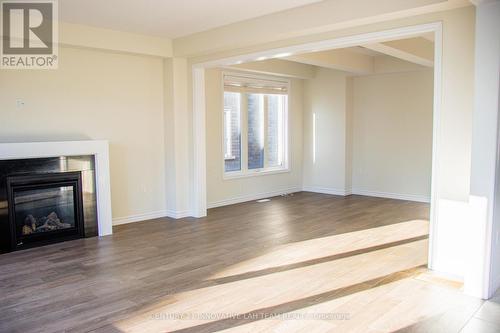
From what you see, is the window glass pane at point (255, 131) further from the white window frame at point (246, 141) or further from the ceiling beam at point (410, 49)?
the ceiling beam at point (410, 49)

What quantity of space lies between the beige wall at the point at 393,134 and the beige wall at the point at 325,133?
1.09 ft

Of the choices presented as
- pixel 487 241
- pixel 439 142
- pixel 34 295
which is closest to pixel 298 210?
pixel 439 142

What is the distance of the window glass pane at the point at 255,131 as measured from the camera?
26.4ft

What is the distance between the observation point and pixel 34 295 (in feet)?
11.5

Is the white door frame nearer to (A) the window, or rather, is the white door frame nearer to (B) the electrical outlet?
(A) the window

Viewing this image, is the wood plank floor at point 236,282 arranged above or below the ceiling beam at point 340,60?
below

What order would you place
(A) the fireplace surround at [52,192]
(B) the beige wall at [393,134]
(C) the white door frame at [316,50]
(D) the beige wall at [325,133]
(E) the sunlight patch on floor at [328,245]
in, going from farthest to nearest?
(D) the beige wall at [325,133]
(B) the beige wall at [393,134]
(A) the fireplace surround at [52,192]
(E) the sunlight patch on floor at [328,245]
(C) the white door frame at [316,50]

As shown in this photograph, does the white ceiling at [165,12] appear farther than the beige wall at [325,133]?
No

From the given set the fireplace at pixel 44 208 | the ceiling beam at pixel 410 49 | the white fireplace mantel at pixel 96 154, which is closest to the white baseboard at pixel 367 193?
the ceiling beam at pixel 410 49

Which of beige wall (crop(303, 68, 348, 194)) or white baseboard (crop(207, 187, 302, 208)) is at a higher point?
beige wall (crop(303, 68, 348, 194))

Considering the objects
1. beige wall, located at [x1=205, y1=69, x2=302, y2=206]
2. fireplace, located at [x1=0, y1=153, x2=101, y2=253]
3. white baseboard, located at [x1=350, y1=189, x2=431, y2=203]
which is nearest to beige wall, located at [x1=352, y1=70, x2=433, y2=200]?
white baseboard, located at [x1=350, y1=189, x2=431, y2=203]

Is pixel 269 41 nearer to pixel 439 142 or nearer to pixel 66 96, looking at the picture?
pixel 439 142

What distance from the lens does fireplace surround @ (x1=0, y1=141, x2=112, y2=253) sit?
15.5ft

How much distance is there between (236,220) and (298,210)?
122cm
